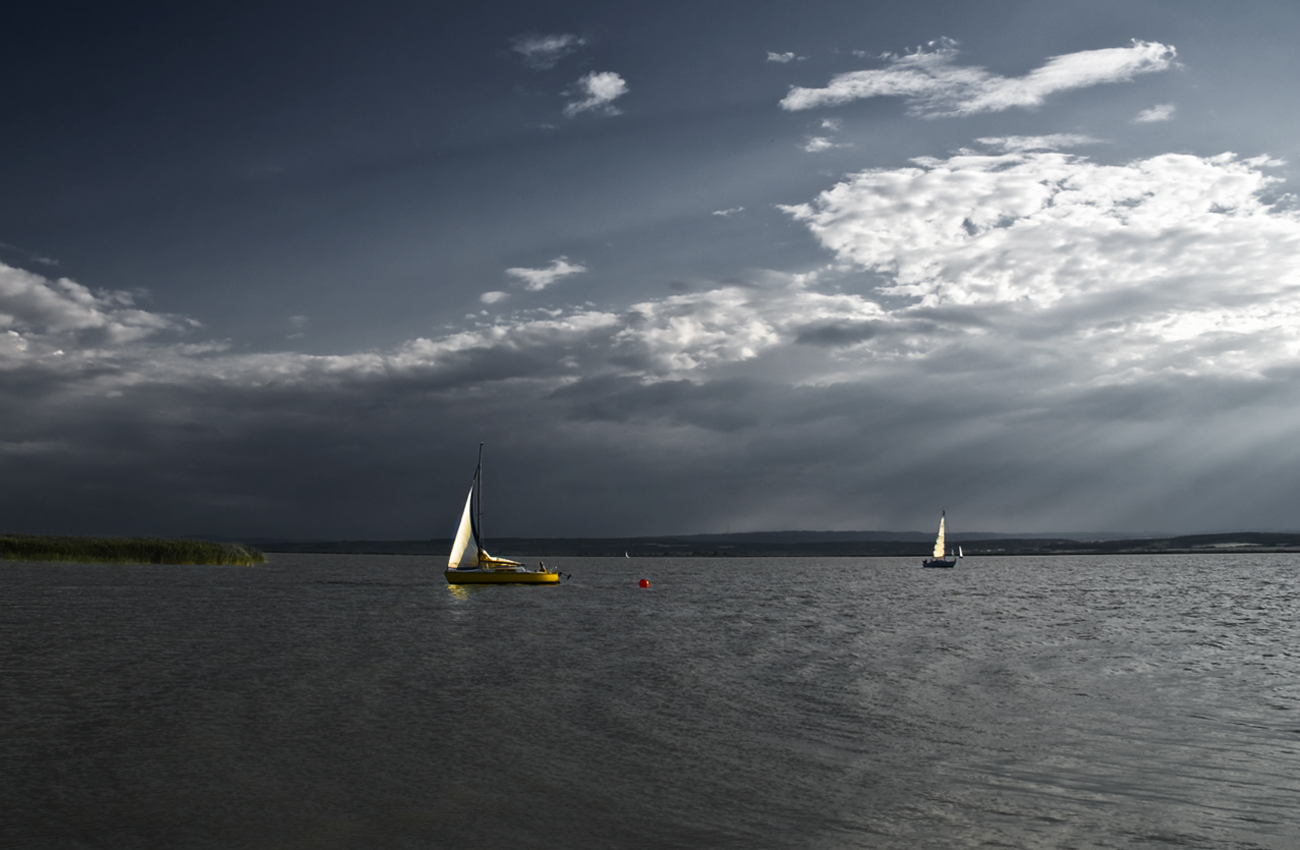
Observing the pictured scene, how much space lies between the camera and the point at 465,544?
75.1 m

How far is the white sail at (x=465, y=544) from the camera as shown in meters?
73.4

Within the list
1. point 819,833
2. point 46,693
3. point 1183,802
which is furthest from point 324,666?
point 1183,802

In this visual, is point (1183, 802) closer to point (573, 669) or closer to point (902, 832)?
point (902, 832)

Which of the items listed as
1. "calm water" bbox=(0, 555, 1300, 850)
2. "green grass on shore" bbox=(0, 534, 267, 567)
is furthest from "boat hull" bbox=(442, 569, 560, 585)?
"green grass on shore" bbox=(0, 534, 267, 567)

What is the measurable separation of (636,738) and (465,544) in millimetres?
59305

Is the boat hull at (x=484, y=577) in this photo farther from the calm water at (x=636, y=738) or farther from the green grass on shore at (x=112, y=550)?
the green grass on shore at (x=112, y=550)

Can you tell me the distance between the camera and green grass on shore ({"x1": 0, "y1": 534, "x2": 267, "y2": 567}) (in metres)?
91.7

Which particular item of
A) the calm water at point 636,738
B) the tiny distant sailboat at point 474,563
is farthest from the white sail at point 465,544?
the calm water at point 636,738

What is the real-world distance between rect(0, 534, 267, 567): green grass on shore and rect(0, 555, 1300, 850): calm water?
5948 centimetres

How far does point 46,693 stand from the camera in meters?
21.7

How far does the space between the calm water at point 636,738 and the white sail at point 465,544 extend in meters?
32.8

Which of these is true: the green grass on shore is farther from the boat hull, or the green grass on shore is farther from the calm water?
the calm water

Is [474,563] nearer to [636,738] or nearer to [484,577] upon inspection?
[484,577]

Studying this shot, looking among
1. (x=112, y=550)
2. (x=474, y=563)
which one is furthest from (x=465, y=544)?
(x=112, y=550)
